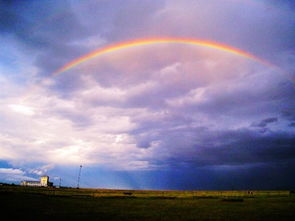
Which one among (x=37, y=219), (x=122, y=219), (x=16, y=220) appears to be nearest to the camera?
(x=16, y=220)

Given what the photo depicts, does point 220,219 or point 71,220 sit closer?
point 71,220

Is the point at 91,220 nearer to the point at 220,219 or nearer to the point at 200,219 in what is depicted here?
the point at 200,219

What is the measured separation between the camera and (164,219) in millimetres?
29812

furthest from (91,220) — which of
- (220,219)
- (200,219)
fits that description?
(220,219)

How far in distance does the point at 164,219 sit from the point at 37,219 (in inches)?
484

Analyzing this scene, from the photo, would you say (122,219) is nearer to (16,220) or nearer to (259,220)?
(16,220)

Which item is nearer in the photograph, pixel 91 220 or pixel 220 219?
pixel 91 220

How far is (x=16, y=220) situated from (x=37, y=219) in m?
2.13

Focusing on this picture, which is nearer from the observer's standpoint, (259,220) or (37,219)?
(37,219)

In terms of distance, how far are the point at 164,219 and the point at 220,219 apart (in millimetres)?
6052

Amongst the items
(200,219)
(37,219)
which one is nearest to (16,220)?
(37,219)

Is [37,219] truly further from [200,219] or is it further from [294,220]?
[294,220]

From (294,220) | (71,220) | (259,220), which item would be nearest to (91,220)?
(71,220)

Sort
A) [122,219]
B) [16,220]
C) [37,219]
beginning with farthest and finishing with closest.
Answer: [122,219] < [37,219] < [16,220]
